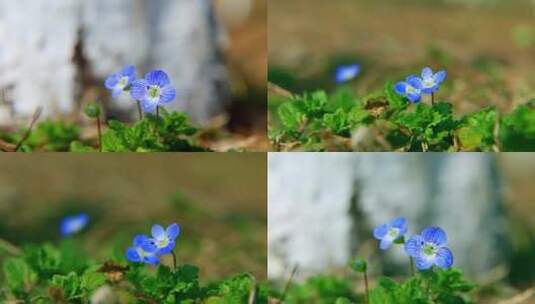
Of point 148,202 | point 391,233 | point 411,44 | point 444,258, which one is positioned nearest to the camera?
point 444,258

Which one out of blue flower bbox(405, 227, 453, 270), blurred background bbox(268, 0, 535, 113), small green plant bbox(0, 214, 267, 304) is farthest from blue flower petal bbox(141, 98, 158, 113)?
blurred background bbox(268, 0, 535, 113)

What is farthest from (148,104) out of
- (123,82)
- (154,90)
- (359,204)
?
(359,204)

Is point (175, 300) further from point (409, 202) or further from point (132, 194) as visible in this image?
point (132, 194)

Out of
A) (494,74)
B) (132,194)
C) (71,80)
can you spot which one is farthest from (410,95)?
(132,194)

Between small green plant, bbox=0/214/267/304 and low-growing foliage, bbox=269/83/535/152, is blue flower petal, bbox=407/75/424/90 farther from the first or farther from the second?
small green plant, bbox=0/214/267/304

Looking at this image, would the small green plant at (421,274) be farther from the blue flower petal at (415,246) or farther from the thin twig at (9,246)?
the thin twig at (9,246)

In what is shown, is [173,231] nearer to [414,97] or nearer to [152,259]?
[152,259]

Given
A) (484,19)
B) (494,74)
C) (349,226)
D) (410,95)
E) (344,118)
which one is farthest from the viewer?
(484,19)
